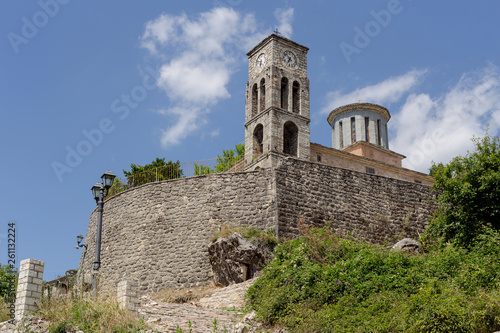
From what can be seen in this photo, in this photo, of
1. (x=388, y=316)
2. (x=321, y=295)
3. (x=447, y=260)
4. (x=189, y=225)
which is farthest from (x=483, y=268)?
(x=189, y=225)

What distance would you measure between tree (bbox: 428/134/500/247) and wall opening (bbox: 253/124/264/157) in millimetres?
13371

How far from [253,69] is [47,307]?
71.3ft

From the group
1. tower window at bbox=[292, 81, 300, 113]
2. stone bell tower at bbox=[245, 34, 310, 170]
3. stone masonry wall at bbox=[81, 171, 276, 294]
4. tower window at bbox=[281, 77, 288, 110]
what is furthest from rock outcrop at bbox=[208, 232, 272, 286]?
tower window at bbox=[292, 81, 300, 113]

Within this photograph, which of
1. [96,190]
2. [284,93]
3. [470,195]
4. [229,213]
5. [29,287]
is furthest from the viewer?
[284,93]

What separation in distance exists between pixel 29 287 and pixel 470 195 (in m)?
12.5

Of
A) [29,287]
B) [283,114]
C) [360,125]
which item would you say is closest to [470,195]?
[29,287]

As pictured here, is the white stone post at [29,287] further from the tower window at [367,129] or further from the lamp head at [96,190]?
the tower window at [367,129]

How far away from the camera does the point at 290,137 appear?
31219 mm

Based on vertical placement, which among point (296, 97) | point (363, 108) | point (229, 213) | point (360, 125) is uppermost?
point (363, 108)

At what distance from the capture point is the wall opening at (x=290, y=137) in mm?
30645

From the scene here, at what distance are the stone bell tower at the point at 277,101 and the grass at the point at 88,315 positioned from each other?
16283 millimetres

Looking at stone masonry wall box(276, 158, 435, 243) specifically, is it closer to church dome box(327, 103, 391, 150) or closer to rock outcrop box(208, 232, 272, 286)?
rock outcrop box(208, 232, 272, 286)

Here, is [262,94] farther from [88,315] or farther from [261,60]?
[88,315]

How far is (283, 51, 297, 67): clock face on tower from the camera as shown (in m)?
31.7
